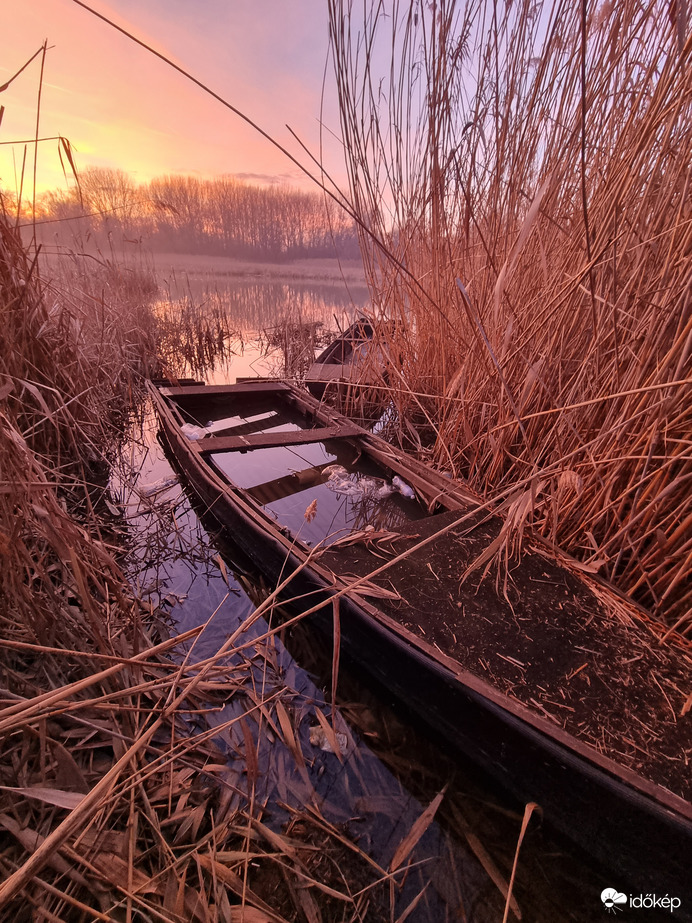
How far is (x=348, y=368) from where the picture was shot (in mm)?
4418

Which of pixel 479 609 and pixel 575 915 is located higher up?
pixel 479 609

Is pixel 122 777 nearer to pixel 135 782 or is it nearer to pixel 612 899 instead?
pixel 135 782

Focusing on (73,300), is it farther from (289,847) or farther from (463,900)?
(463,900)

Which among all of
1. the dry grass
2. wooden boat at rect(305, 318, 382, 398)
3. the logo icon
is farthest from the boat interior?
the logo icon

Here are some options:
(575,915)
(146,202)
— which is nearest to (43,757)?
(575,915)

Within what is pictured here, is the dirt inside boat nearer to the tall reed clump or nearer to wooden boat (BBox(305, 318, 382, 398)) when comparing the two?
the tall reed clump

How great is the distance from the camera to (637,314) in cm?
149

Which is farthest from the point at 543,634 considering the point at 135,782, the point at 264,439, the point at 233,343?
the point at 233,343

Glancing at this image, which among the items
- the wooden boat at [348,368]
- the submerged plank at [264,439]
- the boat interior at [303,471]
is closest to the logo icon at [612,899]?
the boat interior at [303,471]

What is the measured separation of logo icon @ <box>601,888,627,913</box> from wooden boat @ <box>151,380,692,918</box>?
0.06 feet

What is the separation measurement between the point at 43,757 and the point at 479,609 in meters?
1.35

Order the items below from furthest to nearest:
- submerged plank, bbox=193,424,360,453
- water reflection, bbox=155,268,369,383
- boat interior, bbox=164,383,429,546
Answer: water reflection, bbox=155,268,369,383, submerged plank, bbox=193,424,360,453, boat interior, bbox=164,383,429,546

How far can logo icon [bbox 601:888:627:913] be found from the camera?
3.56 feet

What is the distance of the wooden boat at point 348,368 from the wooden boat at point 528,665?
161 cm
